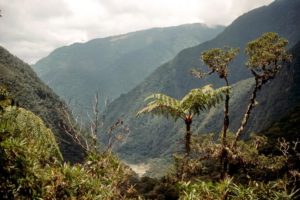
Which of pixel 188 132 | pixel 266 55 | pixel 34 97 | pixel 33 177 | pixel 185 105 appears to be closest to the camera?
pixel 33 177

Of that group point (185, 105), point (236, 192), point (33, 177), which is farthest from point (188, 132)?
point (33, 177)

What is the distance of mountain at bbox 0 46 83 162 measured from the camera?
120m

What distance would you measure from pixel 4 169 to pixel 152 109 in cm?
862

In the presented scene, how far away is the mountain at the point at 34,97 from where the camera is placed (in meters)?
120

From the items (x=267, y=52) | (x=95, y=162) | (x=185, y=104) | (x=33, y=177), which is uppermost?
(x=267, y=52)

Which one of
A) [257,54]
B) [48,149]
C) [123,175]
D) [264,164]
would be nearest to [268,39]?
[257,54]

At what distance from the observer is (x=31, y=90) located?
153m

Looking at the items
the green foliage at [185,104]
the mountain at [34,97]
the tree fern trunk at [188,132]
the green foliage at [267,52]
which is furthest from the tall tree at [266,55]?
the mountain at [34,97]

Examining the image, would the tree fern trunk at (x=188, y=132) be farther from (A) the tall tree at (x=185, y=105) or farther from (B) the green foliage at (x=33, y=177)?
(B) the green foliage at (x=33, y=177)

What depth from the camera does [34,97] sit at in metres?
148

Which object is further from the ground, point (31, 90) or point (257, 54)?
point (257, 54)

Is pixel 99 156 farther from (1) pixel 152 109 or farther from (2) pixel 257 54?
(2) pixel 257 54

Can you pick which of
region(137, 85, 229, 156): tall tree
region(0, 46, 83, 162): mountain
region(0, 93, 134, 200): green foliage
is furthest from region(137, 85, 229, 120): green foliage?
region(0, 46, 83, 162): mountain

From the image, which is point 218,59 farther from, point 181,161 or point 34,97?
point 34,97
